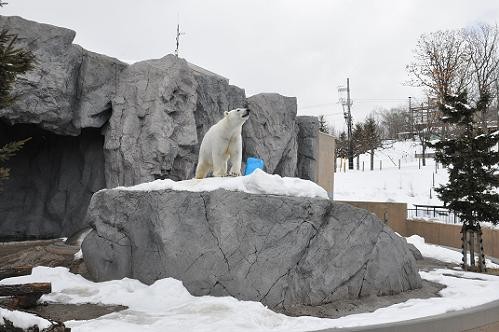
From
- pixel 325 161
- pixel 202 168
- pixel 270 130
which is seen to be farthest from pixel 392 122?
pixel 202 168

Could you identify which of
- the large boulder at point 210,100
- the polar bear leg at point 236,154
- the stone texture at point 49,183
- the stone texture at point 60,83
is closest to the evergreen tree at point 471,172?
the polar bear leg at point 236,154

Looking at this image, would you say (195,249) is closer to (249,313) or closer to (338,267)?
(249,313)

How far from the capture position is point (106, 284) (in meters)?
6.43

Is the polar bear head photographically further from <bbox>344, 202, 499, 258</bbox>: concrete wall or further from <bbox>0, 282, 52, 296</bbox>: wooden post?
<bbox>344, 202, 499, 258</bbox>: concrete wall

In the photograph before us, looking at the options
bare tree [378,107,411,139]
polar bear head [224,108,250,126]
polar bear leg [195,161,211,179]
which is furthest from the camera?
bare tree [378,107,411,139]

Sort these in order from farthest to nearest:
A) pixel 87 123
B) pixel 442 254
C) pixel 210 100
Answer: pixel 210 100, pixel 87 123, pixel 442 254

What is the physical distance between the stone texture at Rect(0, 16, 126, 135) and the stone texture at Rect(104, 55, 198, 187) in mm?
499

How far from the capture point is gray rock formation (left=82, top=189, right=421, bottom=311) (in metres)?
5.89

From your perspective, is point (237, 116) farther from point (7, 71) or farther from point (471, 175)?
point (471, 175)

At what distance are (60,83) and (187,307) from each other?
860 centimetres

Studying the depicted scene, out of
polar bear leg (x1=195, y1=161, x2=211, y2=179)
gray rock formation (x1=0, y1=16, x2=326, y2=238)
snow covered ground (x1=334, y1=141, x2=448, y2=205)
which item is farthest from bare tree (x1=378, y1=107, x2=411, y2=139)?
polar bear leg (x1=195, y1=161, x2=211, y2=179)

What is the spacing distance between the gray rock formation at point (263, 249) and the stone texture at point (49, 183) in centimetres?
795

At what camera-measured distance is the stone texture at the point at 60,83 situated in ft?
37.5

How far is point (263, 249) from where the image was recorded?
19.6ft
